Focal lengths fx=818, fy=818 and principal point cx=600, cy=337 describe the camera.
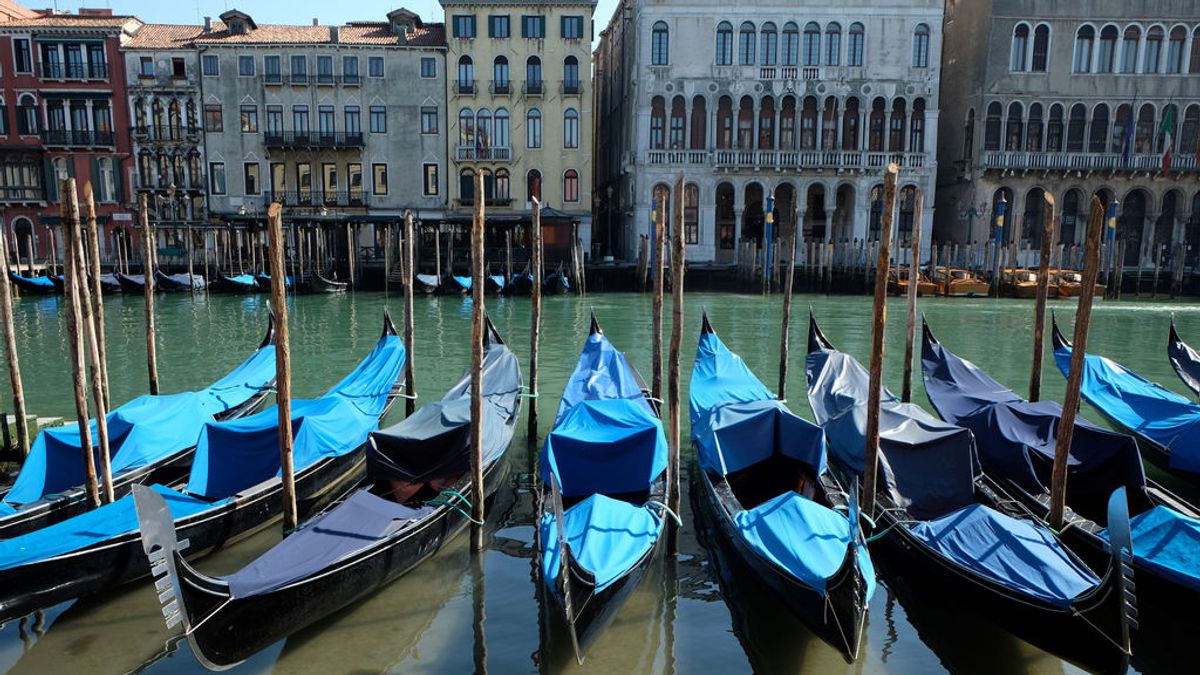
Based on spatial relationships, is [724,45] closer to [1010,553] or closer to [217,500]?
[217,500]

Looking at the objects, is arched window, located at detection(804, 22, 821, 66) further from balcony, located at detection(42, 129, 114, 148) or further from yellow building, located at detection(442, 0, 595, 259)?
balcony, located at detection(42, 129, 114, 148)

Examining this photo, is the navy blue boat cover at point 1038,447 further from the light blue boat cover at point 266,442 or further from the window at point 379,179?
the window at point 379,179

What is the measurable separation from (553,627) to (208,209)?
26.3m

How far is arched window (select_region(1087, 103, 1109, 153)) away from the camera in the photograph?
25875 millimetres

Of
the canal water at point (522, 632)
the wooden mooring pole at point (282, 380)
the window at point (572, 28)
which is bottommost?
the canal water at point (522, 632)

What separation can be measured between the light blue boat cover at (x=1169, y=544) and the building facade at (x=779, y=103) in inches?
824

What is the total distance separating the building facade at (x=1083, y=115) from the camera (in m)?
25.2

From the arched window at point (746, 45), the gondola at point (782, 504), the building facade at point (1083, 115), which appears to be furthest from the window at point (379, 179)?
the gondola at point (782, 504)

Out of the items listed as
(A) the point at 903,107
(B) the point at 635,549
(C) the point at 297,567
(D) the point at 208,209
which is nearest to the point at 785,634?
(B) the point at 635,549

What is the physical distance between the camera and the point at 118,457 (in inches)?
236

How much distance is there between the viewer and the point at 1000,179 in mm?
26000

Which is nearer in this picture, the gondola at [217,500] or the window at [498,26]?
the gondola at [217,500]

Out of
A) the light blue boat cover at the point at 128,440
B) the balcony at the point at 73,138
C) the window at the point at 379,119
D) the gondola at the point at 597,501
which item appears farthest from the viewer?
the window at the point at 379,119

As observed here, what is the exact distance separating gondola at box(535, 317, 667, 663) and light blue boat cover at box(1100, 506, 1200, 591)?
8.91 ft
